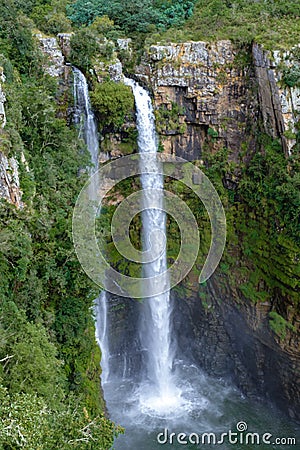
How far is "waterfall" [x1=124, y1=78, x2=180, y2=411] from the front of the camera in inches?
727

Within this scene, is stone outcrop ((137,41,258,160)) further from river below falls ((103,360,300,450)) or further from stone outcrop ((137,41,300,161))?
river below falls ((103,360,300,450))

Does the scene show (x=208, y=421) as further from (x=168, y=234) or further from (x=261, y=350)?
(x=168, y=234)

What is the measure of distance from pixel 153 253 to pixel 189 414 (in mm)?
6851

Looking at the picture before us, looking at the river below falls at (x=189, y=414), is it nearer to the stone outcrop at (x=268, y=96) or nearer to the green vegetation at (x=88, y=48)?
the stone outcrop at (x=268, y=96)

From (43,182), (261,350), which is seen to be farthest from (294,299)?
(43,182)

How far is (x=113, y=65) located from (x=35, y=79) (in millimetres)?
3260

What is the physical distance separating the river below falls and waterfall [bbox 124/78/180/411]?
92cm

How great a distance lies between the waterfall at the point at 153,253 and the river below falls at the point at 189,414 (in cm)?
92

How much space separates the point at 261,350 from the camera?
17.5 metres

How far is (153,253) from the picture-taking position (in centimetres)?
1969

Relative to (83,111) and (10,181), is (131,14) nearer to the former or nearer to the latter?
(83,111)

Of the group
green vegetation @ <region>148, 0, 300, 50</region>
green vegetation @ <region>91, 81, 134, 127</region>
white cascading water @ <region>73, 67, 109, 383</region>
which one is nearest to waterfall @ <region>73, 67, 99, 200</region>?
white cascading water @ <region>73, 67, 109, 383</region>

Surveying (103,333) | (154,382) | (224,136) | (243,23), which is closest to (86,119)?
(224,136)

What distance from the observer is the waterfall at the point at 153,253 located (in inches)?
727
